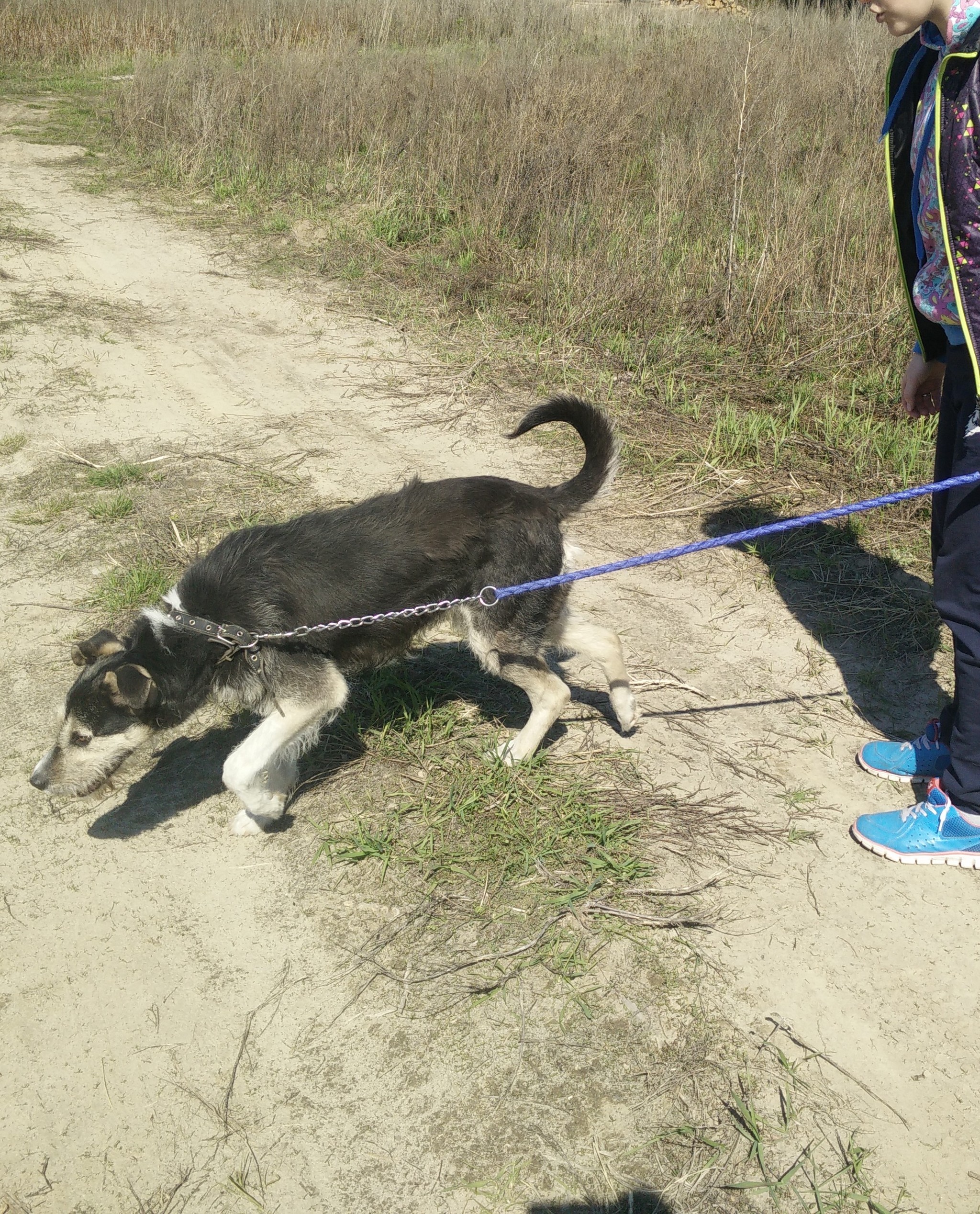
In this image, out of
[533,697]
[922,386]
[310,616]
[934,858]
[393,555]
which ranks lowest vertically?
[934,858]

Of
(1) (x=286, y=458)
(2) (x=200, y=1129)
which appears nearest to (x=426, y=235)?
(1) (x=286, y=458)

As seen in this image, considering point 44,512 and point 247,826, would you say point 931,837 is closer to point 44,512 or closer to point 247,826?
point 247,826

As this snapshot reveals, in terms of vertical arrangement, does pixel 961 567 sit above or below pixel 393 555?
above

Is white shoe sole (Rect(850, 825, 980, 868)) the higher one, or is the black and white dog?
the black and white dog

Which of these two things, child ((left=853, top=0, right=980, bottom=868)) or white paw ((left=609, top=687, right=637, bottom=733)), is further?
white paw ((left=609, top=687, right=637, bottom=733))

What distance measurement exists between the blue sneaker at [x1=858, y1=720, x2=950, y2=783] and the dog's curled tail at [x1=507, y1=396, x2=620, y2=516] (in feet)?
4.92

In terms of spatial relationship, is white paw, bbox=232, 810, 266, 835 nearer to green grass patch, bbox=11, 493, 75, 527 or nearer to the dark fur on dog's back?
the dark fur on dog's back

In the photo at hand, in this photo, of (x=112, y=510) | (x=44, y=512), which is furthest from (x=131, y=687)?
(x=44, y=512)

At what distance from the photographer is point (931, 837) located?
345 cm

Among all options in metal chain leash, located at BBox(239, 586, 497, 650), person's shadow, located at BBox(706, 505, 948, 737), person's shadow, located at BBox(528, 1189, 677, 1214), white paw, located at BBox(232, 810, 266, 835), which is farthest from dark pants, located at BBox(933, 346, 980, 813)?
white paw, located at BBox(232, 810, 266, 835)

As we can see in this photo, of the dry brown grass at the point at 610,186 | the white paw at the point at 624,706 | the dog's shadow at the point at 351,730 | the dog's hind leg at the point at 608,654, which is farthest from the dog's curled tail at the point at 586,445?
the dry brown grass at the point at 610,186

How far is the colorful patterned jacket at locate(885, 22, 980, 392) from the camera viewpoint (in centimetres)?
277

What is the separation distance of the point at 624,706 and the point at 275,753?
1.42 m

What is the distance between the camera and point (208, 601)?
358 cm
